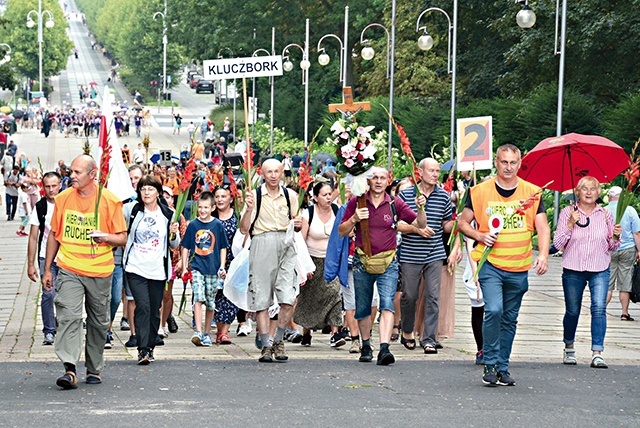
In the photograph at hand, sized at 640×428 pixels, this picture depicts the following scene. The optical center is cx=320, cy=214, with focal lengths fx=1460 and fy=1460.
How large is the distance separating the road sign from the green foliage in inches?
4829

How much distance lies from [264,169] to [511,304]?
8.31 ft

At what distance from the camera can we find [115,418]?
8.81 meters

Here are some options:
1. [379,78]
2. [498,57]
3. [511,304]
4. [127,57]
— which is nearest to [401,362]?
[511,304]

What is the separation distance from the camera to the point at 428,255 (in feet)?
42.3

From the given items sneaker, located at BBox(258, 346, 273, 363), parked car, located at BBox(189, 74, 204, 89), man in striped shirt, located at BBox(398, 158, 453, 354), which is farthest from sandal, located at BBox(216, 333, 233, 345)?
parked car, located at BBox(189, 74, 204, 89)

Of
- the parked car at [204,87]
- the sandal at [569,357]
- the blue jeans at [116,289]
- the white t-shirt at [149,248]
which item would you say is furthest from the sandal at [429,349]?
the parked car at [204,87]

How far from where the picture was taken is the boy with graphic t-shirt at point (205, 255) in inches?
540

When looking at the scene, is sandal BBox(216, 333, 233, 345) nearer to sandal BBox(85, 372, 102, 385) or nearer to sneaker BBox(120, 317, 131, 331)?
sneaker BBox(120, 317, 131, 331)

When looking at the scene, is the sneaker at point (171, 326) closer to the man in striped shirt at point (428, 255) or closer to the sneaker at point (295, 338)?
the sneaker at point (295, 338)

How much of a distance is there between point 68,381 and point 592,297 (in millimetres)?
4465

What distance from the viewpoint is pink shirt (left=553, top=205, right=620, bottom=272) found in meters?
11.9

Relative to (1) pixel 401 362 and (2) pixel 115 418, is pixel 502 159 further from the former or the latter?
(2) pixel 115 418

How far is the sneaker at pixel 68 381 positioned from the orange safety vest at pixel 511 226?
3032mm

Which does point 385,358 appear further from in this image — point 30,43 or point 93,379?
point 30,43
